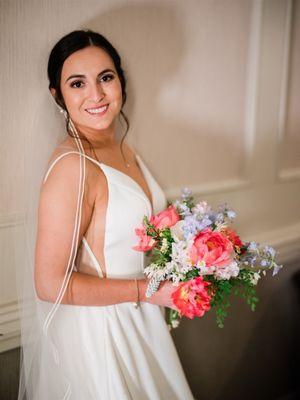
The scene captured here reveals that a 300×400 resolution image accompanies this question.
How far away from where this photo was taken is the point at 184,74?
1.70m

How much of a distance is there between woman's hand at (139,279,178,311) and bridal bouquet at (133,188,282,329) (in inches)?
1.9

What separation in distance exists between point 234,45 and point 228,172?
609 millimetres

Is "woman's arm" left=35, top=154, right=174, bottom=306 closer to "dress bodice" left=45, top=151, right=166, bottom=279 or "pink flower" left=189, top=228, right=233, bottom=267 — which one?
"dress bodice" left=45, top=151, right=166, bottom=279

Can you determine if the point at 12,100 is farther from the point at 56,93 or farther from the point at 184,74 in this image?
the point at 184,74

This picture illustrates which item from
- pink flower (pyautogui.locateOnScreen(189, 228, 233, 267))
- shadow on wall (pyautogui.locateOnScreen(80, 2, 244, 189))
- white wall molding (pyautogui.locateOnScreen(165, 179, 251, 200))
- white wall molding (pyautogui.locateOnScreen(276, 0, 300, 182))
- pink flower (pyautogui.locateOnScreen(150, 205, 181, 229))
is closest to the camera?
pink flower (pyautogui.locateOnScreen(189, 228, 233, 267))

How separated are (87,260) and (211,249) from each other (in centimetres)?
44

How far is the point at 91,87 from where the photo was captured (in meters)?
1.23

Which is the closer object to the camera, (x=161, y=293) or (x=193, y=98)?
(x=161, y=293)

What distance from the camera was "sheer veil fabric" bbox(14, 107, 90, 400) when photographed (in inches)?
47.9

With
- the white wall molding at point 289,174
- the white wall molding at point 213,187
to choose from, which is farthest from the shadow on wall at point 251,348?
the white wall molding at point 213,187

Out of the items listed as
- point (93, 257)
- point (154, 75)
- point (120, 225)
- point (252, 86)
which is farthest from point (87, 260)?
point (252, 86)

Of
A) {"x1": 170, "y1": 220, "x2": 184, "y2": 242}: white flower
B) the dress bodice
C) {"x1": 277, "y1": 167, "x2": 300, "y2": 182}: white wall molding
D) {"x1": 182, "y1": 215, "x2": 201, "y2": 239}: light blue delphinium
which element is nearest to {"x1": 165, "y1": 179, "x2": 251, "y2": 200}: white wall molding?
{"x1": 277, "y1": 167, "x2": 300, "y2": 182}: white wall molding

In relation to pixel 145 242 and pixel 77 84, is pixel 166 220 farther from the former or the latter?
pixel 77 84

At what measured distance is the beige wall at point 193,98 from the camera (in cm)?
127
